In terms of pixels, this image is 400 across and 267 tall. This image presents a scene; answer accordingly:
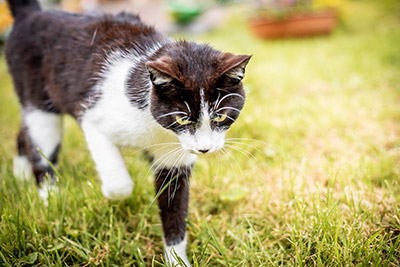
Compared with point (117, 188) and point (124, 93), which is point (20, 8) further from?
point (117, 188)

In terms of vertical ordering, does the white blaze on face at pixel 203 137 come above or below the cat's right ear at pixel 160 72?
below

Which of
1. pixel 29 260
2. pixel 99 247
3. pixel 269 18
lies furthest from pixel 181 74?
pixel 269 18

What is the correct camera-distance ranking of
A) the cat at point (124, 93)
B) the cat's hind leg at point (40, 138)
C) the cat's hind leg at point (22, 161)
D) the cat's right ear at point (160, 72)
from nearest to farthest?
the cat's right ear at point (160, 72), the cat at point (124, 93), the cat's hind leg at point (40, 138), the cat's hind leg at point (22, 161)

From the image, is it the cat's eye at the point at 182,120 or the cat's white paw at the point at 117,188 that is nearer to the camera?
the cat's eye at the point at 182,120

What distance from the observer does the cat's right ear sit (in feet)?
3.56

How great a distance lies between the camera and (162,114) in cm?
122

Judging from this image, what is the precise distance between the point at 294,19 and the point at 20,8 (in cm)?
434

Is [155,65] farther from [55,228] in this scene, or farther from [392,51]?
[392,51]

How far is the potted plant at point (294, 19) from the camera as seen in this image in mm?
5180

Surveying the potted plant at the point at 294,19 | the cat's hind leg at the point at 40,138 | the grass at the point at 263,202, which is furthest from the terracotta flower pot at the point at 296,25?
the cat's hind leg at the point at 40,138

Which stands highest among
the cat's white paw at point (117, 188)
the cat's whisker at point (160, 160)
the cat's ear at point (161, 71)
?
the cat's ear at point (161, 71)

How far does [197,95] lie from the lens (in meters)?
1.16

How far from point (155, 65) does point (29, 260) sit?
0.91 meters

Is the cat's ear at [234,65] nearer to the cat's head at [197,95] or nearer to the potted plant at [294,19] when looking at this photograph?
the cat's head at [197,95]
